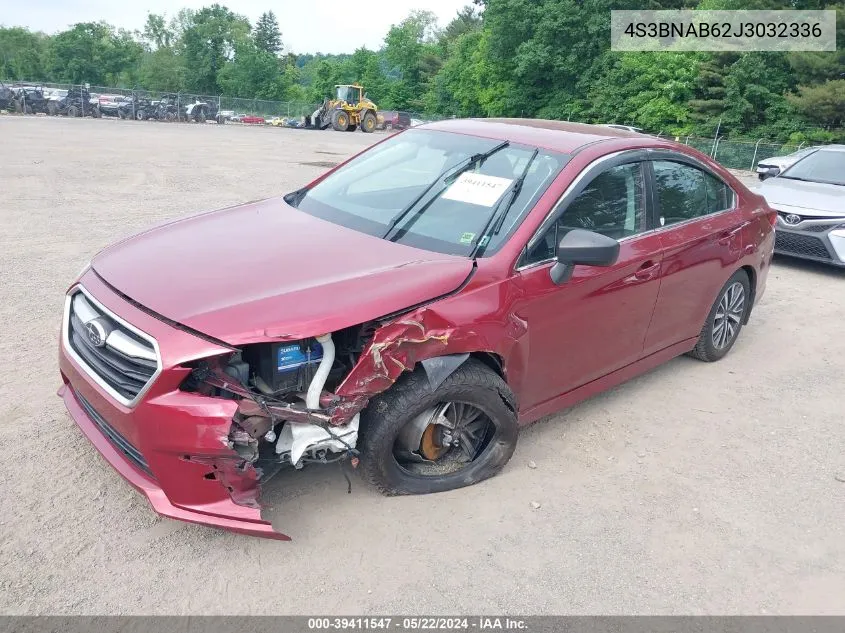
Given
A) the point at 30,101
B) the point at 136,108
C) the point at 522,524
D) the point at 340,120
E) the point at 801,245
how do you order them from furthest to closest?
the point at 136,108 → the point at 340,120 → the point at 30,101 → the point at 801,245 → the point at 522,524

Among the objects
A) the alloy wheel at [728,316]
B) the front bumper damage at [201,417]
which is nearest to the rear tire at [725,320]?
the alloy wheel at [728,316]

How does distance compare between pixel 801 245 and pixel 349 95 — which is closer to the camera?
pixel 801 245

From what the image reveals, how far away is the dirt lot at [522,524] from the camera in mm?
2590

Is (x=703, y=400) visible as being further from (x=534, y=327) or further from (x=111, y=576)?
(x=111, y=576)

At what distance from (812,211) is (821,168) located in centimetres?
161

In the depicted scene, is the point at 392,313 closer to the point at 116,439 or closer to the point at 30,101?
the point at 116,439

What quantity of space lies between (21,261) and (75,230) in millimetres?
1433

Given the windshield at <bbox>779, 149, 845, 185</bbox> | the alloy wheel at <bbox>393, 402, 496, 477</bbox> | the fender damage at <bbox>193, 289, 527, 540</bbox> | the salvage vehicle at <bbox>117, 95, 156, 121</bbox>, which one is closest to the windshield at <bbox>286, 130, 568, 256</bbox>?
the fender damage at <bbox>193, 289, 527, 540</bbox>

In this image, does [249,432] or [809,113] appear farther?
[809,113]

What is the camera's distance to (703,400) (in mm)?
4461

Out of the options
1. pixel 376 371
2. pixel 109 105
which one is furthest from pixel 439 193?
pixel 109 105

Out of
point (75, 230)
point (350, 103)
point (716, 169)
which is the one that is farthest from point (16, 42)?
point (716, 169)

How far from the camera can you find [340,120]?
3734 centimetres

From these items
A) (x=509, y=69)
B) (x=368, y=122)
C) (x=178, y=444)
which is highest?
(x=509, y=69)
